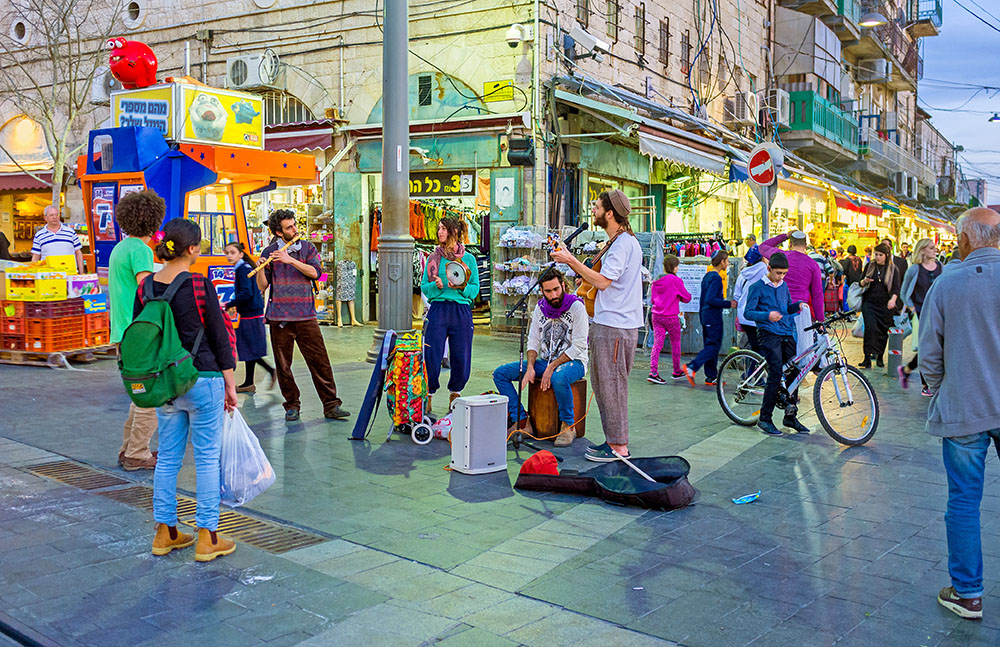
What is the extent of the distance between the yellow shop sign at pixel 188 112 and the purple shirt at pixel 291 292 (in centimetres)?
430

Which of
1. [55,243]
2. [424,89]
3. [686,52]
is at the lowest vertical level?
[55,243]

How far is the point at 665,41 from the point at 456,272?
1547 centimetres

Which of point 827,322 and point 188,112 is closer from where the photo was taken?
point 827,322

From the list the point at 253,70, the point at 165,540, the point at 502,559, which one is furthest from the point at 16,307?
the point at 502,559

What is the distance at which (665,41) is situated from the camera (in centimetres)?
2131

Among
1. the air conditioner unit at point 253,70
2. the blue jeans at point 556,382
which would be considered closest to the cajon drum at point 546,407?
the blue jeans at point 556,382

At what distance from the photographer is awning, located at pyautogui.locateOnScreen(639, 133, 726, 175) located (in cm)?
1562

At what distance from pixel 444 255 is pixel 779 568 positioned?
4190mm

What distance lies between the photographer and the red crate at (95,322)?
11.7 m

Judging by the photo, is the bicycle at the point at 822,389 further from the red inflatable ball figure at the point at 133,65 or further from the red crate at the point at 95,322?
the red inflatable ball figure at the point at 133,65

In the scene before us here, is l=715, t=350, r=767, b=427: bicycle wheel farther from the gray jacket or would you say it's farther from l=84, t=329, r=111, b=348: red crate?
l=84, t=329, r=111, b=348: red crate

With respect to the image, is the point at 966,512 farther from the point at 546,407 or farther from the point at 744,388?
the point at 744,388

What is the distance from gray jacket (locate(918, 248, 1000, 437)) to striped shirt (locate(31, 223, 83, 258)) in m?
10.5

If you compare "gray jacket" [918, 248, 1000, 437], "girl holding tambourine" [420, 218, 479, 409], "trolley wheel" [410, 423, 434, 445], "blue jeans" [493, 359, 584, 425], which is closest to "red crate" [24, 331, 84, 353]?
"girl holding tambourine" [420, 218, 479, 409]
